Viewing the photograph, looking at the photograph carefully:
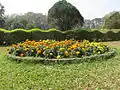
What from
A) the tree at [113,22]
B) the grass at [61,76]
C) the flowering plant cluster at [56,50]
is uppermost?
the tree at [113,22]

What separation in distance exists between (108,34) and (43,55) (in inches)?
580

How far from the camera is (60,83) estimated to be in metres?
6.26

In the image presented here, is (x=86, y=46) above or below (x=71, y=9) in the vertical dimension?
below

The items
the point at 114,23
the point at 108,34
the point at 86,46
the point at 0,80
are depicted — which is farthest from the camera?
the point at 114,23

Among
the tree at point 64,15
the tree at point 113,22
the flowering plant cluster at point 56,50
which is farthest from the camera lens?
the tree at point 113,22

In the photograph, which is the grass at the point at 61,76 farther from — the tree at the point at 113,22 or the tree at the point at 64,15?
the tree at the point at 113,22

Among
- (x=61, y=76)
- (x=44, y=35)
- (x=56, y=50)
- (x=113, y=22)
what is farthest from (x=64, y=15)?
(x=61, y=76)

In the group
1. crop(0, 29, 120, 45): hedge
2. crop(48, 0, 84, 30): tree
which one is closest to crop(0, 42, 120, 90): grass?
crop(0, 29, 120, 45): hedge

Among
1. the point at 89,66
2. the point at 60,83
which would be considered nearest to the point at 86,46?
the point at 89,66

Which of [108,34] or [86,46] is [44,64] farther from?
[108,34]

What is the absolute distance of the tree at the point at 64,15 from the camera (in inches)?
963

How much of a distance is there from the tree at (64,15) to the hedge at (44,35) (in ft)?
11.1

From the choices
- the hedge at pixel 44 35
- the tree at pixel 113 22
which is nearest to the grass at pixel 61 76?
the hedge at pixel 44 35

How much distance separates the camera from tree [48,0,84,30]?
80.3ft
